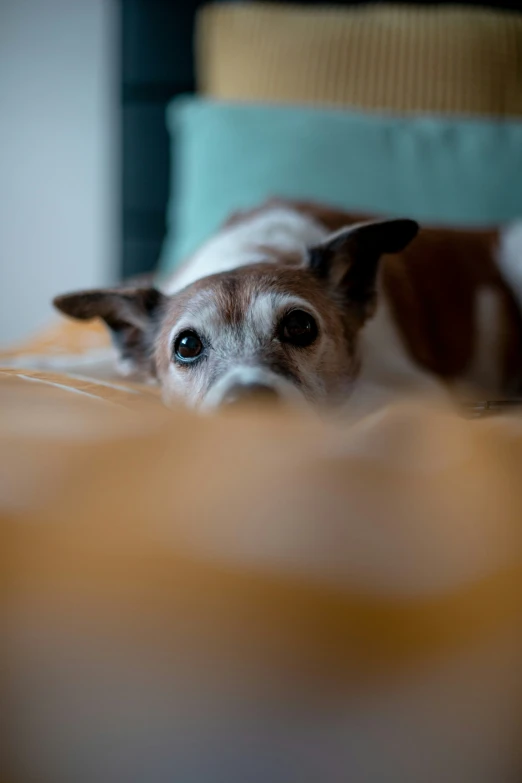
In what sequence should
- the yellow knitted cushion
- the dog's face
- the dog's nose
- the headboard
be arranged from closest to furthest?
the dog's nose → the dog's face → the yellow knitted cushion → the headboard

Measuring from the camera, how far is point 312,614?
0.50 m

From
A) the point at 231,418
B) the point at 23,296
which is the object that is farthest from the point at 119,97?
the point at 231,418

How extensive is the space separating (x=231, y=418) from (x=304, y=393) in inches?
16.3

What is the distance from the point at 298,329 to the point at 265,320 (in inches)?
2.5

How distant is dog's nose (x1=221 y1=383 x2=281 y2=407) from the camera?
0.98m

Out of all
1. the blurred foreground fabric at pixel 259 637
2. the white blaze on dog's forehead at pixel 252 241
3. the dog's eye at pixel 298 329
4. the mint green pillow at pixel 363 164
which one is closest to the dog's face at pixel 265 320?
the dog's eye at pixel 298 329

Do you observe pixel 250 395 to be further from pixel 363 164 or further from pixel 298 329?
pixel 363 164

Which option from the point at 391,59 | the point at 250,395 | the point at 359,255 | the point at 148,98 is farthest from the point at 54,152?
the point at 250,395

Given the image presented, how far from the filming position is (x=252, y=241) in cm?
159

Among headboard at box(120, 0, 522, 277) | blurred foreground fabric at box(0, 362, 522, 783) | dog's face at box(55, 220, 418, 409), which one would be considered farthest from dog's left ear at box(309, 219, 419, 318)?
headboard at box(120, 0, 522, 277)

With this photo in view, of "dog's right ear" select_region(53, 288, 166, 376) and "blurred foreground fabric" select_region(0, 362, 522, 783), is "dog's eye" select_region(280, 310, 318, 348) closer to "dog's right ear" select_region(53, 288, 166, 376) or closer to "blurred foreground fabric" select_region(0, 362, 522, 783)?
"dog's right ear" select_region(53, 288, 166, 376)

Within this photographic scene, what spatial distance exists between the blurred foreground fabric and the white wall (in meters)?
2.41

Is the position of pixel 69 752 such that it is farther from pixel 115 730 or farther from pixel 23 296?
pixel 23 296

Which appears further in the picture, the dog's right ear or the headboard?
→ the headboard
